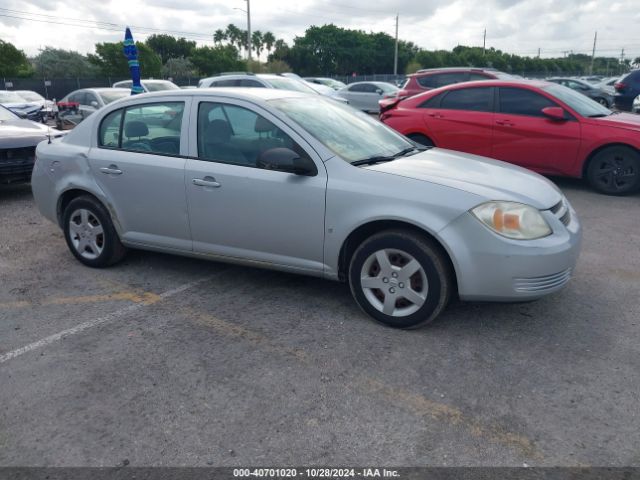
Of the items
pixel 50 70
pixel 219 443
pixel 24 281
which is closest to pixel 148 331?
pixel 219 443

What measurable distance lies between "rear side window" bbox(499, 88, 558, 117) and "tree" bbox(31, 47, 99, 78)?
54.2 m

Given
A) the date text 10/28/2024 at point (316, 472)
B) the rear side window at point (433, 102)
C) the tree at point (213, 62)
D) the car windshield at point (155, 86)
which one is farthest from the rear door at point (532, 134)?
the tree at point (213, 62)

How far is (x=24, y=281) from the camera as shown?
486 centimetres

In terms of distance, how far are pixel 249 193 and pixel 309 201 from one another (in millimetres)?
491

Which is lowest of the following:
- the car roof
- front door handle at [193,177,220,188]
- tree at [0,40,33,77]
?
front door handle at [193,177,220,188]

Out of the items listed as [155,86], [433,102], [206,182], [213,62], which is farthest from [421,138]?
[213,62]

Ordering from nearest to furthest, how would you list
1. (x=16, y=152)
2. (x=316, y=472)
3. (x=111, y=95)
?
(x=316, y=472) → (x=16, y=152) → (x=111, y=95)

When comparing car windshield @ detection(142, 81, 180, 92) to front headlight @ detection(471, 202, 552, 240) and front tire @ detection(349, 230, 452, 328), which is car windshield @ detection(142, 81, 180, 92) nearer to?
front tire @ detection(349, 230, 452, 328)

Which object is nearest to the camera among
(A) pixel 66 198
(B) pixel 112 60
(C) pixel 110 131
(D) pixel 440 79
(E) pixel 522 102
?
(C) pixel 110 131

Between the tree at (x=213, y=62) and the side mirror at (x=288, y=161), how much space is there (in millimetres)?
61398

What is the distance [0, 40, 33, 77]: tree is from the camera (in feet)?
155

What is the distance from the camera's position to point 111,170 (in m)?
4.73

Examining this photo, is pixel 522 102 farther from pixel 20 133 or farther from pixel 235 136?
pixel 20 133

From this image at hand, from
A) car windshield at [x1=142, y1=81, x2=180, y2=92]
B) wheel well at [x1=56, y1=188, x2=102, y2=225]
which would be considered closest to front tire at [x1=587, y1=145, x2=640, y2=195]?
wheel well at [x1=56, y1=188, x2=102, y2=225]
